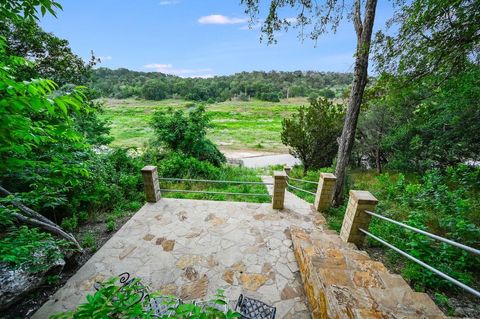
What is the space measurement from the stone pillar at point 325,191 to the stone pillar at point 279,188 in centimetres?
93

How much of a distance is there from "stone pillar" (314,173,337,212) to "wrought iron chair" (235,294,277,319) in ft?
11.1

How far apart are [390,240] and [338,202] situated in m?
1.77

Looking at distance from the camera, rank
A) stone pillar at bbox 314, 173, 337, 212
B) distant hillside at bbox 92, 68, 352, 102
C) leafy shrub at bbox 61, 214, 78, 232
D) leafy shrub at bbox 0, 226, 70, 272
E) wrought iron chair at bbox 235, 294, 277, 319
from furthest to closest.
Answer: distant hillside at bbox 92, 68, 352, 102 → stone pillar at bbox 314, 173, 337, 212 → leafy shrub at bbox 61, 214, 78, 232 → wrought iron chair at bbox 235, 294, 277, 319 → leafy shrub at bbox 0, 226, 70, 272

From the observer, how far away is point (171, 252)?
13.3 ft

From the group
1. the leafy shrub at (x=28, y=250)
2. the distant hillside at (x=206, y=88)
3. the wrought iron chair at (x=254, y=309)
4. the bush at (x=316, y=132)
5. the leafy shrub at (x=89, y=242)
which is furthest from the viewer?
the distant hillside at (x=206, y=88)

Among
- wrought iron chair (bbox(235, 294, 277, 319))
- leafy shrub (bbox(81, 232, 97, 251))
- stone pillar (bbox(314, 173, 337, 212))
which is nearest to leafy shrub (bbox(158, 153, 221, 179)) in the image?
leafy shrub (bbox(81, 232, 97, 251))

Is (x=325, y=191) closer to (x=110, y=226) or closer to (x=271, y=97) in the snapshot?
(x=110, y=226)

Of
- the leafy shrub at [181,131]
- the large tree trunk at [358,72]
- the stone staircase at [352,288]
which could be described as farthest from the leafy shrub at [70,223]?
the leafy shrub at [181,131]

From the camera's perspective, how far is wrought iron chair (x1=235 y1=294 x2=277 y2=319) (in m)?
2.65

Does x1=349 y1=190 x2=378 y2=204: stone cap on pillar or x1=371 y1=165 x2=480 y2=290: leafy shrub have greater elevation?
x1=349 y1=190 x2=378 y2=204: stone cap on pillar

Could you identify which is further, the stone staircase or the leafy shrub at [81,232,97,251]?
the leafy shrub at [81,232,97,251]

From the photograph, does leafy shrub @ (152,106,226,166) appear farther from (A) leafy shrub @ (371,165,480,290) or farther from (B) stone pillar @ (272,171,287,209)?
(A) leafy shrub @ (371,165,480,290)

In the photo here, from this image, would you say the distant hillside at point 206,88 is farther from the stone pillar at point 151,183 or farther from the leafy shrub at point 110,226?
the leafy shrub at point 110,226

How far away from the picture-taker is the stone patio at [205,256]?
3188mm
